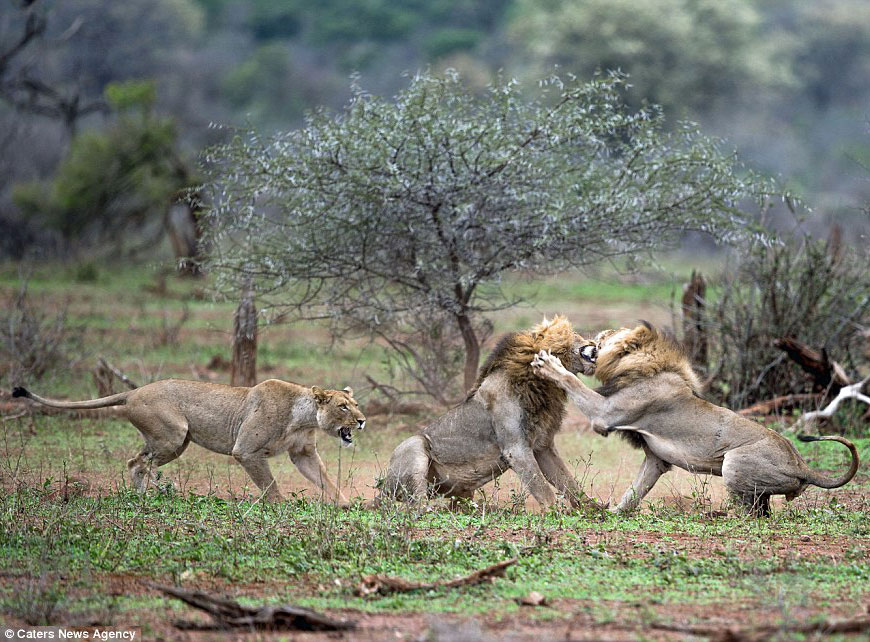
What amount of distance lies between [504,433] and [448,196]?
10.2 ft

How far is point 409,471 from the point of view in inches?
288

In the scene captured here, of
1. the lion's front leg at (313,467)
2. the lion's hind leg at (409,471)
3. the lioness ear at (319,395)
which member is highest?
the lioness ear at (319,395)

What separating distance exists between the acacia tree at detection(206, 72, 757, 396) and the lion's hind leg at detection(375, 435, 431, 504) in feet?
8.93

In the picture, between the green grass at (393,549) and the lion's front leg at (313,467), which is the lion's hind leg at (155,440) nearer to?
the green grass at (393,549)

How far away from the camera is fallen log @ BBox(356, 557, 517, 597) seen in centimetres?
501

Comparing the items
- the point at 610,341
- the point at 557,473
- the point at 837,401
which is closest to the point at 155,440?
the point at 557,473

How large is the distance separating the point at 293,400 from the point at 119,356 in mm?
6869

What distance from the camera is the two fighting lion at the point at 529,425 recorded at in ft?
23.4

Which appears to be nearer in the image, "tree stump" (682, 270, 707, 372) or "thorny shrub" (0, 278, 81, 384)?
"thorny shrub" (0, 278, 81, 384)

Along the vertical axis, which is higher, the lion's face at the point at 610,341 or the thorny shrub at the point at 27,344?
the lion's face at the point at 610,341

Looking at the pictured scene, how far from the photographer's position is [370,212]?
10.0 meters

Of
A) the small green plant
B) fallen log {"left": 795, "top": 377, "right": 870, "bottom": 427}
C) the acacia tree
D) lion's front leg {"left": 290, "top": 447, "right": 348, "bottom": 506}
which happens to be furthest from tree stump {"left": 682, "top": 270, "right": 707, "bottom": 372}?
the small green plant

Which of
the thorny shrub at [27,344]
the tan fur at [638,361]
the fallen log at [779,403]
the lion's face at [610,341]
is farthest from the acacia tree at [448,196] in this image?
the thorny shrub at [27,344]

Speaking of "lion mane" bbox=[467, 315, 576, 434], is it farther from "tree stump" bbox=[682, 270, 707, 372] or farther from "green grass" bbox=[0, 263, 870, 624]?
"tree stump" bbox=[682, 270, 707, 372]
